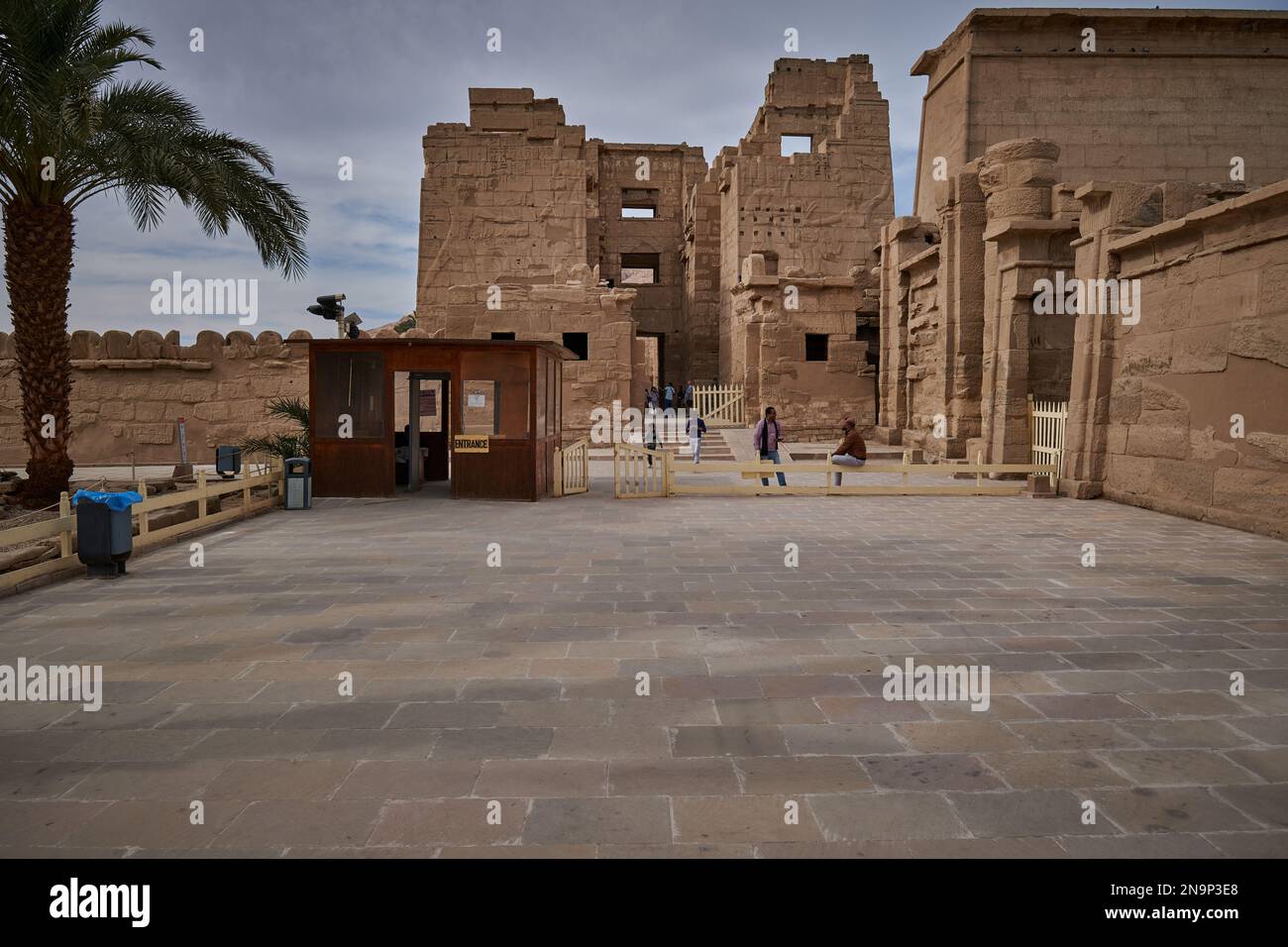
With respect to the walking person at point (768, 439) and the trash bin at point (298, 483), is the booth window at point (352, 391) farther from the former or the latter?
the walking person at point (768, 439)

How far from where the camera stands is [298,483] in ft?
38.9

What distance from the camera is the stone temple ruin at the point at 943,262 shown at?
35.9 ft

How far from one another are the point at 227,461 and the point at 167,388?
7.38 metres

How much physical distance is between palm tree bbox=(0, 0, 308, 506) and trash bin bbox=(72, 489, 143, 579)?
4951 mm

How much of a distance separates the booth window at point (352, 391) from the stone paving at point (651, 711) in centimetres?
476

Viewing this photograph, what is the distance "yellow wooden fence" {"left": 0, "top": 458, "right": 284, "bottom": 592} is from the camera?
6.92m

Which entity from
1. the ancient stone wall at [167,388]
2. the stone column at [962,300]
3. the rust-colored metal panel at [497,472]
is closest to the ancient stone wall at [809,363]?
the stone column at [962,300]

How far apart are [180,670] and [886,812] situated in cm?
415

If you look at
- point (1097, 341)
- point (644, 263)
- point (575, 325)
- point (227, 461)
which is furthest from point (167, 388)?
point (644, 263)

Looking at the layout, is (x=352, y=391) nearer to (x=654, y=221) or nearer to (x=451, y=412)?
(x=451, y=412)

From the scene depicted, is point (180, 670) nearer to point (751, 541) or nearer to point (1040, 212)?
point (751, 541)

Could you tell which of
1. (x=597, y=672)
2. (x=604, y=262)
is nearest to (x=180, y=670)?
(x=597, y=672)

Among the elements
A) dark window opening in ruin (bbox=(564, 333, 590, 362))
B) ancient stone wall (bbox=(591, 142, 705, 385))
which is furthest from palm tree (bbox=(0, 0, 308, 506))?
ancient stone wall (bbox=(591, 142, 705, 385))

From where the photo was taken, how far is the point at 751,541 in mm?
9383
